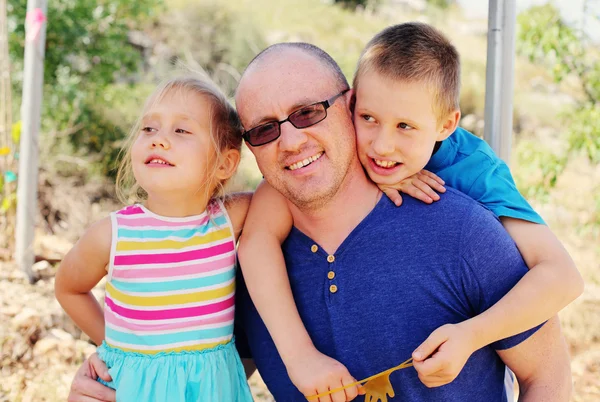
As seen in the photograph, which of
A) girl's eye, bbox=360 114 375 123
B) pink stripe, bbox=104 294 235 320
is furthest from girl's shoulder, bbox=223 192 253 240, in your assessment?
girl's eye, bbox=360 114 375 123

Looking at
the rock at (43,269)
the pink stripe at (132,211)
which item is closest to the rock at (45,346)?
the rock at (43,269)

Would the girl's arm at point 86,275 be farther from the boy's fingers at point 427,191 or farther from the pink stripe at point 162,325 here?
the boy's fingers at point 427,191

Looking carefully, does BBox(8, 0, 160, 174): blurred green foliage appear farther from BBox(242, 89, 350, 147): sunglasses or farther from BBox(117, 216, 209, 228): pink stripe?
BBox(242, 89, 350, 147): sunglasses

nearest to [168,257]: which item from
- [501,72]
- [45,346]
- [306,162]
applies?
[306,162]

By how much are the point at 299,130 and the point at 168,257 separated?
0.59 m

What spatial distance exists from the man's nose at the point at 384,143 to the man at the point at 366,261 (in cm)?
10

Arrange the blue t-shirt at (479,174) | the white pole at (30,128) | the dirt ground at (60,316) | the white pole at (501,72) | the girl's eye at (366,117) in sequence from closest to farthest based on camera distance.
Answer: the blue t-shirt at (479,174) < the girl's eye at (366,117) < the white pole at (501,72) < the dirt ground at (60,316) < the white pole at (30,128)

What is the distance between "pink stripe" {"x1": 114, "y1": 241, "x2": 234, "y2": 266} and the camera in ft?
6.86

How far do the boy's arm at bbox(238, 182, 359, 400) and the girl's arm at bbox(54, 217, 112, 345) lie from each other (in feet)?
1.48

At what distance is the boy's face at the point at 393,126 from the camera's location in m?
1.99

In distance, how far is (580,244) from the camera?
703 cm

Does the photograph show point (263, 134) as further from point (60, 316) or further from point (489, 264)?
point (60, 316)

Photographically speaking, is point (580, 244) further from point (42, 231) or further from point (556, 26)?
point (42, 231)

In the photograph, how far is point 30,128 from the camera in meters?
5.09
